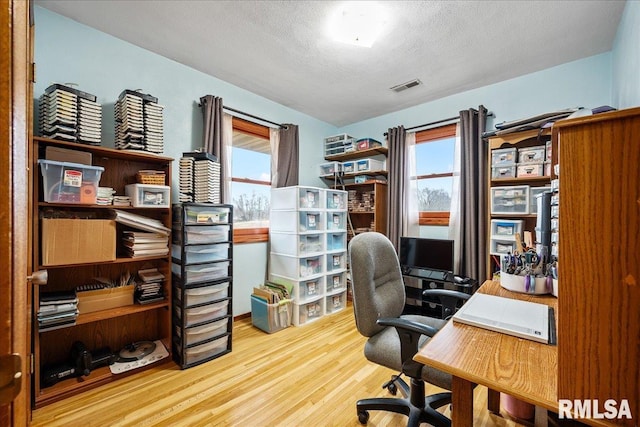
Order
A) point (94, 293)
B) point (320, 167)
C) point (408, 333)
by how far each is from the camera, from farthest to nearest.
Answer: point (320, 167) < point (94, 293) < point (408, 333)

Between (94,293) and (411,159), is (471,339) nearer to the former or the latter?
(94,293)

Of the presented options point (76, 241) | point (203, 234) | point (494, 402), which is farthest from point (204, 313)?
point (494, 402)

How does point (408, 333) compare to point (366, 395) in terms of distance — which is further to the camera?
point (366, 395)

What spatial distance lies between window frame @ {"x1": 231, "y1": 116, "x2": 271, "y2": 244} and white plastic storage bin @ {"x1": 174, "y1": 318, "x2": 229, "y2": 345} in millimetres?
915

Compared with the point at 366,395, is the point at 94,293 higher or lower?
higher

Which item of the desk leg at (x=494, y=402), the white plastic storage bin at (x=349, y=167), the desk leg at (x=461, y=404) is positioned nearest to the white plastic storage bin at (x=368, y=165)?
the white plastic storage bin at (x=349, y=167)

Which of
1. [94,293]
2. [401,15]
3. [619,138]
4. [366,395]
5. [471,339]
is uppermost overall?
[401,15]

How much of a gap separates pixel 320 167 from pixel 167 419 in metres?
3.10

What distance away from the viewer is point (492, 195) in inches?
96.7

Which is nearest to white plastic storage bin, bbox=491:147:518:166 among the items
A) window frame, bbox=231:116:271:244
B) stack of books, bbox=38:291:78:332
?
window frame, bbox=231:116:271:244

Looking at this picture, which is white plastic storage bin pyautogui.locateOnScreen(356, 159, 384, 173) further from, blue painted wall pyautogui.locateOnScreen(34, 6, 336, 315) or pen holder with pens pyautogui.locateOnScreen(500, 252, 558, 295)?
pen holder with pens pyautogui.locateOnScreen(500, 252, 558, 295)

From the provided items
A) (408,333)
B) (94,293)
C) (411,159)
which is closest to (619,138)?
(408,333)

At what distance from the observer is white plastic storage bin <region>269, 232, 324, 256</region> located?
2.84m

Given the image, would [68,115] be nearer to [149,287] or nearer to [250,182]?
[149,287]
